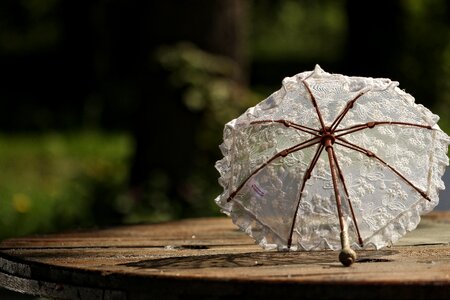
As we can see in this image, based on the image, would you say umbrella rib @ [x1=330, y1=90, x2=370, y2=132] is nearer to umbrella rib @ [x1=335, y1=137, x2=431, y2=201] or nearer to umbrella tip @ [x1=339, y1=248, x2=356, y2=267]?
umbrella rib @ [x1=335, y1=137, x2=431, y2=201]

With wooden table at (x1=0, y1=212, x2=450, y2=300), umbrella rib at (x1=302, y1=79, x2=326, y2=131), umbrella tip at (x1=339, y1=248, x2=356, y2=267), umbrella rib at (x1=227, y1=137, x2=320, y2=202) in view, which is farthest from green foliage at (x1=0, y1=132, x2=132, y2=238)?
umbrella tip at (x1=339, y1=248, x2=356, y2=267)

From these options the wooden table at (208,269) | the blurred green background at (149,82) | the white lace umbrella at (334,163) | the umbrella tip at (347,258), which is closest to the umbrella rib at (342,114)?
the white lace umbrella at (334,163)

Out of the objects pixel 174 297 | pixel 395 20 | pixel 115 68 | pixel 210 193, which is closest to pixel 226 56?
pixel 210 193

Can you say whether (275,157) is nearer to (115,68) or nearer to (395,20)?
(395,20)

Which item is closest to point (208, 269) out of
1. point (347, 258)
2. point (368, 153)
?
point (347, 258)

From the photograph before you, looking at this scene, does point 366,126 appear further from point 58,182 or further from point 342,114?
point 58,182

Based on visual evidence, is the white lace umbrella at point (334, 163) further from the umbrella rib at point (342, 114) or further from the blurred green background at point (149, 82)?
the blurred green background at point (149, 82)
